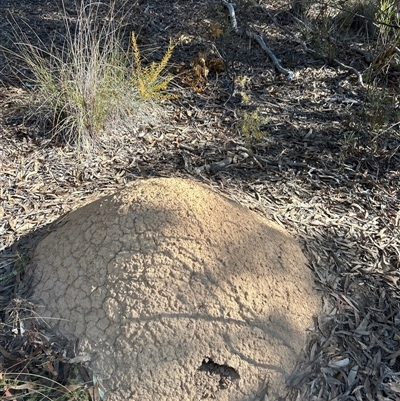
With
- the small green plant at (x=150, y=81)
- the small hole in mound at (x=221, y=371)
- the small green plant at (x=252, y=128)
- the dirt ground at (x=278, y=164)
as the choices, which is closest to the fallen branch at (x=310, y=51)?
the dirt ground at (x=278, y=164)

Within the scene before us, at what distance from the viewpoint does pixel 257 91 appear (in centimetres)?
457

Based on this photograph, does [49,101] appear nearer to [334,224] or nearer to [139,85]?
[139,85]

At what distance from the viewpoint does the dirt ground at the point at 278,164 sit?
2.37 meters

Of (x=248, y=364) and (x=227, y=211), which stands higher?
(x=227, y=211)

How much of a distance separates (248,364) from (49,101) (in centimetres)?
271

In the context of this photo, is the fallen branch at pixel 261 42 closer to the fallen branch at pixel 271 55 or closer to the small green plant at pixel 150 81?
the fallen branch at pixel 271 55

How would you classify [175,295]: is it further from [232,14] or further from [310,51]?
[232,14]

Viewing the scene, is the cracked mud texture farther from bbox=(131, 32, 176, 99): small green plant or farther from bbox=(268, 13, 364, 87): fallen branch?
bbox=(268, 13, 364, 87): fallen branch

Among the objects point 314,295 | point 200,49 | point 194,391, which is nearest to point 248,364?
point 194,391

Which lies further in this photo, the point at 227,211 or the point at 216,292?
the point at 227,211

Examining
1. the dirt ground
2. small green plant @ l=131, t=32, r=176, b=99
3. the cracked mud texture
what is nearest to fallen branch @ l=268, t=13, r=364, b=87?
the dirt ground

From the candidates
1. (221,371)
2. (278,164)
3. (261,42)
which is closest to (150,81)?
(278,164)

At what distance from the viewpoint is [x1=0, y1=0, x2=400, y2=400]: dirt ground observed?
2.37 m

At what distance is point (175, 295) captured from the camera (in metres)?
2.11
